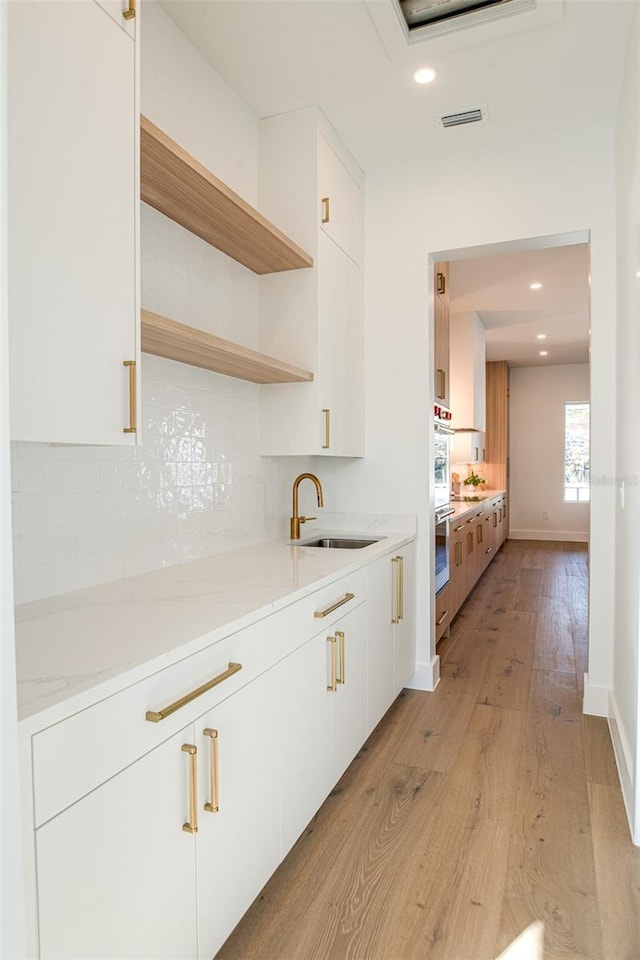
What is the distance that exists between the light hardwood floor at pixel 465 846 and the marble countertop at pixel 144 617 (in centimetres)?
81

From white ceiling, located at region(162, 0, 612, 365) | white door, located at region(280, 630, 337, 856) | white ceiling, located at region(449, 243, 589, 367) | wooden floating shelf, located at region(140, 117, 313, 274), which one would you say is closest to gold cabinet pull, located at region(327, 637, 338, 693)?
white door, located at region(280, 630, 337, 856)

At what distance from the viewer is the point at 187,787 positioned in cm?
120

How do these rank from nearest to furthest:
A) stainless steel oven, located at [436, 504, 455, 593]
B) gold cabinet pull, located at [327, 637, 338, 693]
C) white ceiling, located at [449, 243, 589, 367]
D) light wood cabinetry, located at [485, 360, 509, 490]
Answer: gold cabinet pull, located at [327, 637, 338, 693], stainless steel oven, located at [436, 504, 455, 593], white ceiling, located at [449, 243, 589, 367], light wood cabinetry, located at [485, 360, 509, 490]

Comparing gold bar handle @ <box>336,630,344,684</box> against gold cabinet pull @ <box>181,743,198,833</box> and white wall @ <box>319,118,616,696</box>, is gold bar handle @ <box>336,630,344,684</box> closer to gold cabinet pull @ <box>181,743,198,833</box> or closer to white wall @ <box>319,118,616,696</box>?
gold cabinet pull @ <box>181,743,198,833</box>

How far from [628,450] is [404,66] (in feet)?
5.70

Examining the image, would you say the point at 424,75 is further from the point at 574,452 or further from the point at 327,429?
the point at 574,452

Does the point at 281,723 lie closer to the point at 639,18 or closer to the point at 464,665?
the point at 464,665

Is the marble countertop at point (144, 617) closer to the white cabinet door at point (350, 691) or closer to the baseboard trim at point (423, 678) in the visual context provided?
the white cabinet door at point (350, 691)

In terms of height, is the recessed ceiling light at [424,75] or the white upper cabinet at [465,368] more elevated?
the recessed ceiling light at [424,75]

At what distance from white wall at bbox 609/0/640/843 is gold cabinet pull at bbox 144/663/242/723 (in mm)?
1338

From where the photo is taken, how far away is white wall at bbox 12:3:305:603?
1.59 m

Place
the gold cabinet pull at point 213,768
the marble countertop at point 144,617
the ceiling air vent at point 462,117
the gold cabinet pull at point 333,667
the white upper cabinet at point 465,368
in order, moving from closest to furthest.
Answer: the marble countertop at point 144,617, the gold cabinet pull at point 213,768, the gold cabinet pull at point 333,667, the ceiling air vent at point 462,117, the white upper cabinet at point 465,368

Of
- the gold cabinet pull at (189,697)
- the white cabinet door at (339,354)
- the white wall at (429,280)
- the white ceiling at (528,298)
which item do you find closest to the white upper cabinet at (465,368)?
the white ceiling at (528,298)

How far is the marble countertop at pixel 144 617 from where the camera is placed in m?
0.99
